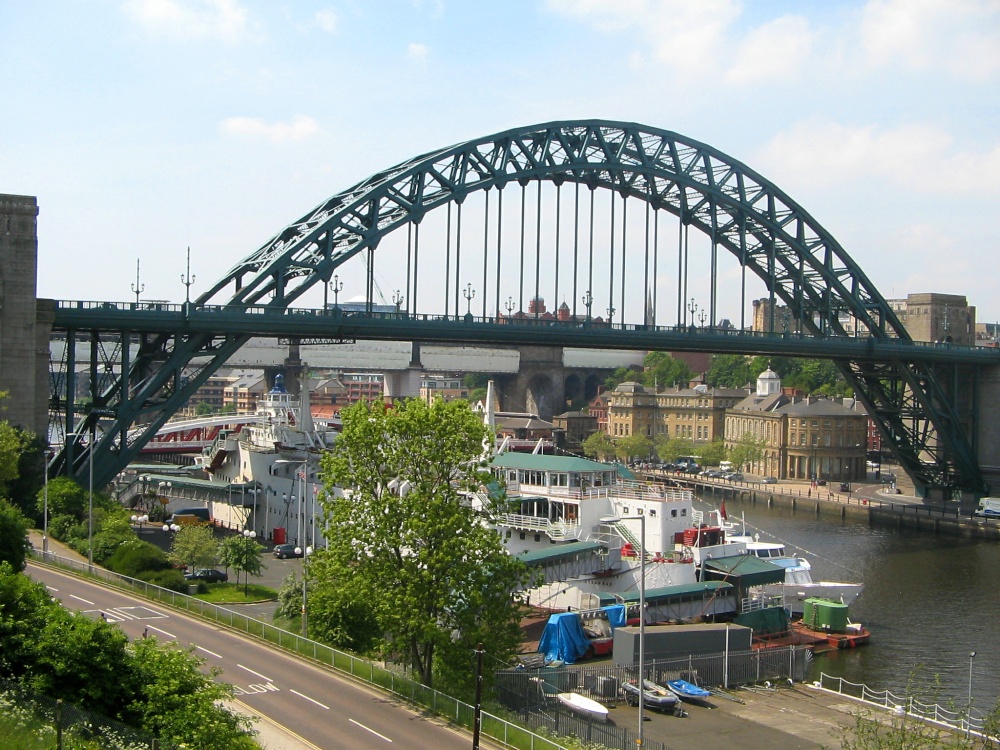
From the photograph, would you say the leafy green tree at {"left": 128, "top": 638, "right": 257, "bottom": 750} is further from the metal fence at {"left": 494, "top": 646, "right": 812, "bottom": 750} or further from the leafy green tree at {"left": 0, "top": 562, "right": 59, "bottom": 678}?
the metal fence at {"left": 494, "top": 646, "right": 812, "bottom": 750}

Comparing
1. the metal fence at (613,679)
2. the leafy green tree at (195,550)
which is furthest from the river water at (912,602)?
the leafy green tree at (195,550)

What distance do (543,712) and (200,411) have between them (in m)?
127

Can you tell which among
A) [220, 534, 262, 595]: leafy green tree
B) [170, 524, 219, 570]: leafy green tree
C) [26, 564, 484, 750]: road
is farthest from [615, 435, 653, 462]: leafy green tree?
[26, 564, 484, 750]: road

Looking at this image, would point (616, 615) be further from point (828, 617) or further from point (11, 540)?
point (11, 540)

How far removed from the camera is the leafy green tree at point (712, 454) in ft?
327

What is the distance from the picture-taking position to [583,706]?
28281 millimetres

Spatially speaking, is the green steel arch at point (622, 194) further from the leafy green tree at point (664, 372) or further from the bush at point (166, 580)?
the leafy green tree at point (664, 372)

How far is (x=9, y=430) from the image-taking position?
39.3 metres

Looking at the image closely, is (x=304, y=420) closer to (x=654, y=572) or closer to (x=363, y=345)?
(x=654, y=572)

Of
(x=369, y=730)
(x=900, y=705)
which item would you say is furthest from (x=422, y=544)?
(x=900, y=705)

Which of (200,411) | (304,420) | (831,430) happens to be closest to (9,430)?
(304,420)

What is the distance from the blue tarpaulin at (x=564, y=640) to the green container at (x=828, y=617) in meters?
9.68

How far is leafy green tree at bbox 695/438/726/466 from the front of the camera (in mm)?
99750

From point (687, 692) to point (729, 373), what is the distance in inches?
4564
